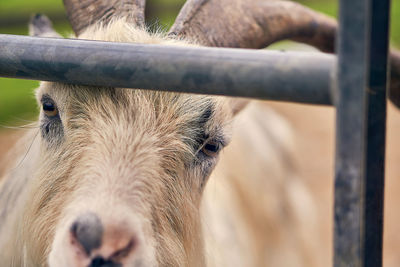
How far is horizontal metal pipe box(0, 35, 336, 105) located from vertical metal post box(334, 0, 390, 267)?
66 millimetres

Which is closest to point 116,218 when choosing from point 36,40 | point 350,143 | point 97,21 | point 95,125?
point 95,125

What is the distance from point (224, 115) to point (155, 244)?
0.70 metres

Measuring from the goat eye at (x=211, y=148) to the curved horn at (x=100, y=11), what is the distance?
0.56 metres

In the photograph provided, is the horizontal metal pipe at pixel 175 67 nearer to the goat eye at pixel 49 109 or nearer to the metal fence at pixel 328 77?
the metal fence at pixel 328 77

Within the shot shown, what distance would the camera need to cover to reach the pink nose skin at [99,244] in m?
1.65

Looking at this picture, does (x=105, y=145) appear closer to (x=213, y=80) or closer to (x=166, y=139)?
(x=166, y=139)

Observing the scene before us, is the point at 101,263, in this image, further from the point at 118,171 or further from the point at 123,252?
the point at 118,171

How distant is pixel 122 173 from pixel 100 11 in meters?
0.87

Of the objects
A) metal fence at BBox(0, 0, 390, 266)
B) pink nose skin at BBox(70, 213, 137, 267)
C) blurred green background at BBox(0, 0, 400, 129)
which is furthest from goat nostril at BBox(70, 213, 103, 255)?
blurred green background at BBox(0, 0, 400, 129)

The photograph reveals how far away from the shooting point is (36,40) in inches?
61.9

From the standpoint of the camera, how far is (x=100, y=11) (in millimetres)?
2422

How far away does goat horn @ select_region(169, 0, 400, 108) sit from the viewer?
8.08ft

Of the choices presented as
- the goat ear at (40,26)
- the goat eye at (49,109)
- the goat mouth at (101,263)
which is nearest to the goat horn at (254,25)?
the goat eye at (49,109)

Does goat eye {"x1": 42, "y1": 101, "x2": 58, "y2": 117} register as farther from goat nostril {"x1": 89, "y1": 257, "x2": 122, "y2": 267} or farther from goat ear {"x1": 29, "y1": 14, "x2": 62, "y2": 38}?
goat ear {"x1": 29, "y1": 14, "x2": 62, "y2": 38}
